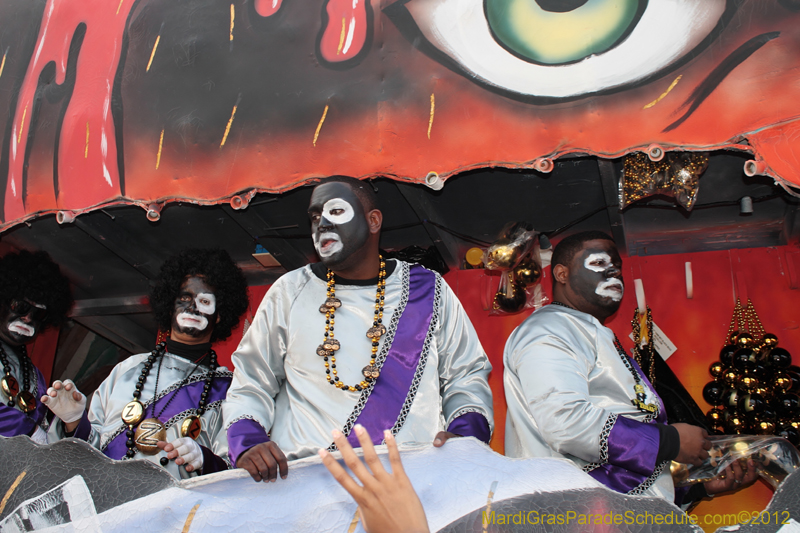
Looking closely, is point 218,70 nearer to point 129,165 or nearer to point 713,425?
point 129,165

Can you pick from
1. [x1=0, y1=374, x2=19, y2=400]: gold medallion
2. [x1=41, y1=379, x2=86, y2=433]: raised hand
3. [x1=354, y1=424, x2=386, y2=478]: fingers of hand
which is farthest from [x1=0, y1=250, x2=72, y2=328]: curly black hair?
[x1=354, y1=424, x2=386, y2=478]: fingers of hand

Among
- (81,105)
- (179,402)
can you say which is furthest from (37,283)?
(179,402)

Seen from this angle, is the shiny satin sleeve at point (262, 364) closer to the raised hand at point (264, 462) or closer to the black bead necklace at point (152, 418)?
the raised hand at point (264, 462)

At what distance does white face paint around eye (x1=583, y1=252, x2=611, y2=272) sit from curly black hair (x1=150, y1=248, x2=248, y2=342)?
216 cm

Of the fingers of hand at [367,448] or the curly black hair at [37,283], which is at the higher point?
the curly black hair at [37,283]

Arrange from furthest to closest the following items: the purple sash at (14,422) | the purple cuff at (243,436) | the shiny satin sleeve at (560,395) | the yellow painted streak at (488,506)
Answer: the purple sash at (14,422) → the shiny satin sleeve at (560,395) → the purple cuff at (243,436) → the yellow painted streak at (488,506)

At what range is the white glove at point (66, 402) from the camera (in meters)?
3.18

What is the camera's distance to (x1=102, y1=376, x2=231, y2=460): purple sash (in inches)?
132

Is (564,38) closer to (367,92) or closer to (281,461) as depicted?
(367,92)

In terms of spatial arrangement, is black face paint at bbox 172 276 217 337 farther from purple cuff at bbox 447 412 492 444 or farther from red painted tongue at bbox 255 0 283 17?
purple cuff at bbox 447 412 492 444

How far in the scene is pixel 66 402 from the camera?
3.28 metres

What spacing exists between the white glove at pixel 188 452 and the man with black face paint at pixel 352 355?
174mm

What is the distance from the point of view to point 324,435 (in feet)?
8.63

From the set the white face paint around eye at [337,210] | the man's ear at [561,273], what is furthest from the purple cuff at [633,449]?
the white face paint around eye at [337,210]
